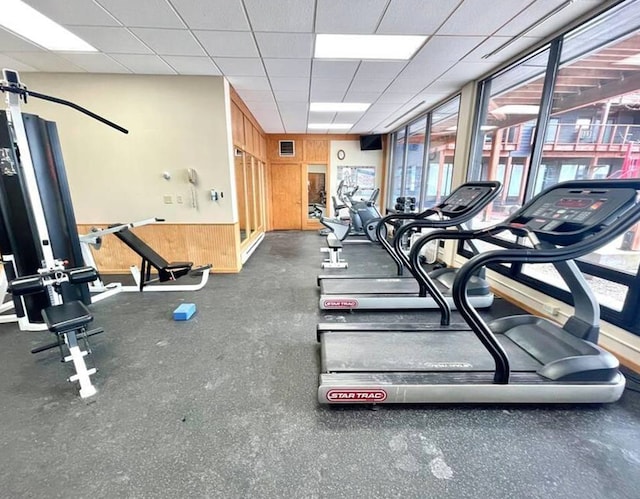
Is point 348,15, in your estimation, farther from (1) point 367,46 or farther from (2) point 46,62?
(2) point 46,62

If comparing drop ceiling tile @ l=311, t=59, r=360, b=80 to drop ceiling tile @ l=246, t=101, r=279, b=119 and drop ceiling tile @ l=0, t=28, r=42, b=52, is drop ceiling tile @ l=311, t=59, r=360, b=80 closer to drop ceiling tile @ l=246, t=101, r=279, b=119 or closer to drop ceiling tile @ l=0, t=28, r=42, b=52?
drop ceiling tile @ l=246, t=101, r=279, b=119

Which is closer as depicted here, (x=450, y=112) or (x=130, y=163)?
(x=130, y=163)

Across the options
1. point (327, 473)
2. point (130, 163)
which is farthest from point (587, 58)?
point (130, 163)

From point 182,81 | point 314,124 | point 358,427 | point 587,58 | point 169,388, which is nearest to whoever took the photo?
point 358,427

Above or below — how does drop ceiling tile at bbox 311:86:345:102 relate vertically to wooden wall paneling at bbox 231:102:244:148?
above

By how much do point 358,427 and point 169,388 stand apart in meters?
1.35

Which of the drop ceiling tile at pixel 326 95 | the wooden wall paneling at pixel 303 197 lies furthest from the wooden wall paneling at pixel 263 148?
the drop ceiling tile at pixel 326 95

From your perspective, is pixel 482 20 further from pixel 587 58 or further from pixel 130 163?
pixel 130 163

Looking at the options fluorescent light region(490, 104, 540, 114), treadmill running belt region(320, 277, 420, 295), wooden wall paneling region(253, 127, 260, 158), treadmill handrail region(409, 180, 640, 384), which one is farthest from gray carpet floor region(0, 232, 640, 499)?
wooden wall paneling region(253, 127, 260, 158)

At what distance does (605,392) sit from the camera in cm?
183

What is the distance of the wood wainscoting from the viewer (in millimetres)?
4488

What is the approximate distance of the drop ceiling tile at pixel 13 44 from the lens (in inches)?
114

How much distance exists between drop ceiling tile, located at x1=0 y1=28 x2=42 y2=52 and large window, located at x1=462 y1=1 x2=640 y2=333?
544cm

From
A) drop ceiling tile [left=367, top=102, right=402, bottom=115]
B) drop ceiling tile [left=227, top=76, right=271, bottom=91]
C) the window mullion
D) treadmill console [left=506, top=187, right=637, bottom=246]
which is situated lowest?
treadmill console [left=506, top=187, right=637, bottom=246]
